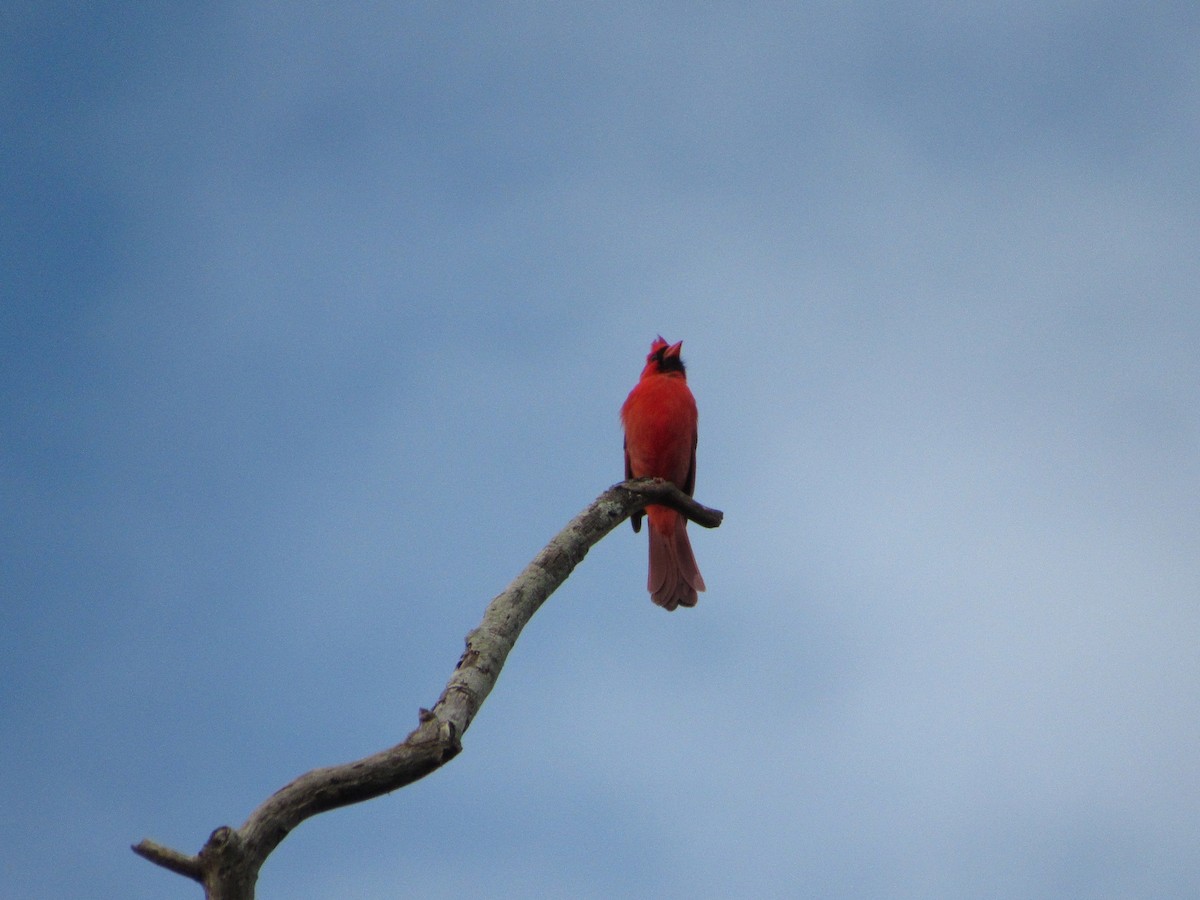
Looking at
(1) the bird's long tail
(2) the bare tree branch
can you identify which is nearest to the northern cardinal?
(1) the bird's long tail

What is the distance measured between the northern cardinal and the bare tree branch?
275 cm

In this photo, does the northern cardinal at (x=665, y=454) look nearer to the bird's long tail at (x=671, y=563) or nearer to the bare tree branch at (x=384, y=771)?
the bird's long tail at (x=671, y=563)

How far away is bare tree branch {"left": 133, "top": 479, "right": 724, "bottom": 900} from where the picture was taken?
9.81 ft

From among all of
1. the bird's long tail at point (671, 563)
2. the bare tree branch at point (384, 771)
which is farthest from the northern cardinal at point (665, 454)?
the bare tree branch at point (384, 771)

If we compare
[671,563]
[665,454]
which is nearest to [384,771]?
[671,563]

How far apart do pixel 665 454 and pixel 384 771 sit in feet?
16.4

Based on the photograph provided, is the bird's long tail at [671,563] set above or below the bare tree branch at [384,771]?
above

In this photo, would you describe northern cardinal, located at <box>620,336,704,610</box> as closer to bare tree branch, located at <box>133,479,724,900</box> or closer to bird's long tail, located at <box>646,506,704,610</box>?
bird's long tail, located at <box>646,506,704,610</box>

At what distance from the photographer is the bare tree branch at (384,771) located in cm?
299

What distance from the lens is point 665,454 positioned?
808 cm

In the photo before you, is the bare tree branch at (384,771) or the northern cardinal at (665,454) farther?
the northern cardinal at (665,454)

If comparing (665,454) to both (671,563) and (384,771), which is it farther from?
(384,771)

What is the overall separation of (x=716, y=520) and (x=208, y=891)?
12.2 feet

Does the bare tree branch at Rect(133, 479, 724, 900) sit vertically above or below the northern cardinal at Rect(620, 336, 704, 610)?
below
